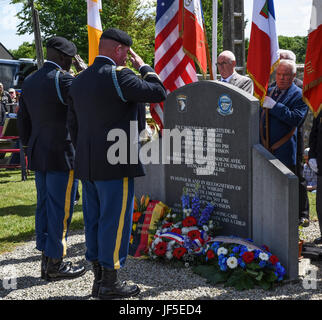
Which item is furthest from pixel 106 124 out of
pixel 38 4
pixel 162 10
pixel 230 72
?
pixel 38 4

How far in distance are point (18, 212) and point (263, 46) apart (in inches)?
180

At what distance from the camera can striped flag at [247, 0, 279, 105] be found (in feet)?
16.8

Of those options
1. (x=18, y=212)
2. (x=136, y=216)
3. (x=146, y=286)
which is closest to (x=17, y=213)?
(x=18, y=212)

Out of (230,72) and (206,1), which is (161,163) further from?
(206,1)

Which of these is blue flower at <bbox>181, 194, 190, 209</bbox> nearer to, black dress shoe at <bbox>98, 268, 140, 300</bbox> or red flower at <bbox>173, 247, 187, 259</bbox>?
red flower at <bbox>173, 247, 187, 259</bbox>

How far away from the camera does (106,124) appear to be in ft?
12.3

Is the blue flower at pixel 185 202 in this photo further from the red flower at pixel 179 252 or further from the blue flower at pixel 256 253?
the blue flower at pixel 256 253

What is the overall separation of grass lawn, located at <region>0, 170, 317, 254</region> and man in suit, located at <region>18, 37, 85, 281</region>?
133 cm

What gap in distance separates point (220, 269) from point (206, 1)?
99.0 ft

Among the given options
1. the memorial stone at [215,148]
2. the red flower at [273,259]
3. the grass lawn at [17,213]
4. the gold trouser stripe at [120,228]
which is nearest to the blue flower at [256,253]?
the red flower at [273,259]

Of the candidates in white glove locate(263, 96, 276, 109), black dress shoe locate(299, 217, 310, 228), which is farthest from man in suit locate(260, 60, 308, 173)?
black dress shoe locate(299, 217, 310, 228)

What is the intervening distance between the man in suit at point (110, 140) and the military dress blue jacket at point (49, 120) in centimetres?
43

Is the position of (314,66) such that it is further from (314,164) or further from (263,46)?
(314,164)

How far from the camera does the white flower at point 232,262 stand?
4.26 meters
